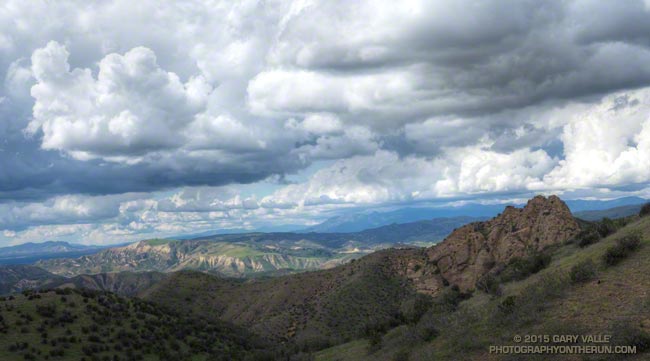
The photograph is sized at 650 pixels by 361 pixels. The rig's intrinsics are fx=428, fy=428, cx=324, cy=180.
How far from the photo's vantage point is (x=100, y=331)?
176ft

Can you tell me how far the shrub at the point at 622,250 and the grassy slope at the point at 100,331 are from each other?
43481 millimetres

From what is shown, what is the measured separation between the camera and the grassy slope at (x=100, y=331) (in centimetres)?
4662

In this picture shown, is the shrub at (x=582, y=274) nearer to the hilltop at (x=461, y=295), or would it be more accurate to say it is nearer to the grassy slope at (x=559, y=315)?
the hilltop at (x=461, y=295)

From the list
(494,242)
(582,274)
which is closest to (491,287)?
(582,274)

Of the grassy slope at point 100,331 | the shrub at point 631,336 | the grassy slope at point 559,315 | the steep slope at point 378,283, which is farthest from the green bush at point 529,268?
the steep slope at point 378,283

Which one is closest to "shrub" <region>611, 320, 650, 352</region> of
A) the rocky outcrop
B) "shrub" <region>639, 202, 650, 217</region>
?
A: "shrub" <region>639, 202, 650, 217</region>

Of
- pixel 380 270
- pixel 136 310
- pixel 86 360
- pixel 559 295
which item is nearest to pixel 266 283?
pixel 380 270

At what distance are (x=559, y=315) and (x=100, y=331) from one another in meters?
52.1

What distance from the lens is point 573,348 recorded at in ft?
63.2

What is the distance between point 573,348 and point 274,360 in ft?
103

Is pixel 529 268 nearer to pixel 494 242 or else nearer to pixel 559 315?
pixel 559 315

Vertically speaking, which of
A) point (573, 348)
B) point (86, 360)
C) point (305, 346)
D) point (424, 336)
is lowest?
point (305, 346)

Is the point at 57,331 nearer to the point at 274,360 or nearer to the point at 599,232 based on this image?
the point at 274,360

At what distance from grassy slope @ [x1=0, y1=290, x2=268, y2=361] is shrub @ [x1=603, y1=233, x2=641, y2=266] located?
43.5 meters
